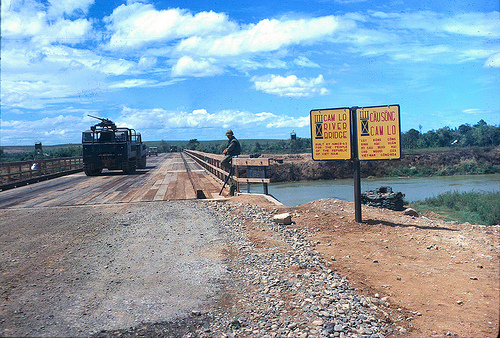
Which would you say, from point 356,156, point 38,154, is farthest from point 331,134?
point 38,154

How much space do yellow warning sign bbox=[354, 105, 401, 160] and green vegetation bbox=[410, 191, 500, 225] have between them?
7.33 metres

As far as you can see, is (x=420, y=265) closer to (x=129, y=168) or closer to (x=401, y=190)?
(x=129, y=168)

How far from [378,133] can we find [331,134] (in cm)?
105

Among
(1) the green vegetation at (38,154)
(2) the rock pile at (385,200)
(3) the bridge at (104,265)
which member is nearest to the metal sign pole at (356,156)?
(3) the bridge at (104,265)

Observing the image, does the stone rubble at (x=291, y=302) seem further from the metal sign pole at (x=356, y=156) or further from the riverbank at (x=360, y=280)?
the metal sign pole at (x=356, y=156)

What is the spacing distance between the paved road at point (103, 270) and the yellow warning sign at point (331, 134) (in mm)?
3090

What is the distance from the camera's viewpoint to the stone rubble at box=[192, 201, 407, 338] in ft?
12.1

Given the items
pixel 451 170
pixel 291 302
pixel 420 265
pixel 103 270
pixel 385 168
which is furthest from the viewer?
pixel 385 168

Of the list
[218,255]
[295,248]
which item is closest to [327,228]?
[295,248]

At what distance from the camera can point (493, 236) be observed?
7535 mm

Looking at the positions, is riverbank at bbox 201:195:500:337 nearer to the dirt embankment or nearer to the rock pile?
the rock pile

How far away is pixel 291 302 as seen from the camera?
428 centimetres

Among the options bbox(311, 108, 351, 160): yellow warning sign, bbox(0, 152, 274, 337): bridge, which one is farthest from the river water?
bbox(0, 152, 274, 337): bridge

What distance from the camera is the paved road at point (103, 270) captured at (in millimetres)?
3758
